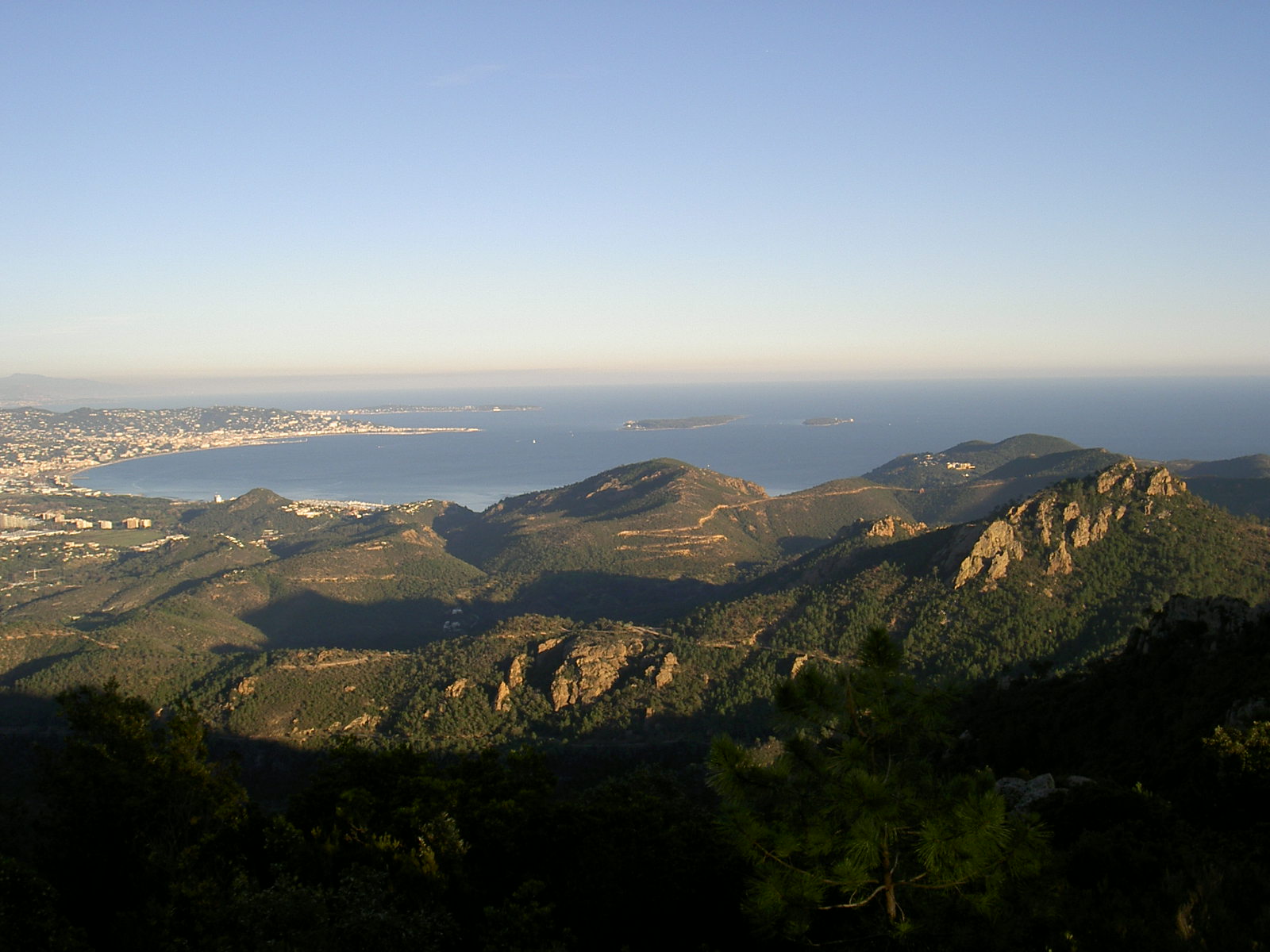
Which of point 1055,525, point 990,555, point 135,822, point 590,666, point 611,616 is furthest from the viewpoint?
point 611,616

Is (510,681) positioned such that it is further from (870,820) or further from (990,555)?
(870,820)

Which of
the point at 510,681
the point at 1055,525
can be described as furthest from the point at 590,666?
the point at 1055,525

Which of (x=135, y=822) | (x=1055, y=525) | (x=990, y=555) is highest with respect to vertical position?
(x=135, y=822)

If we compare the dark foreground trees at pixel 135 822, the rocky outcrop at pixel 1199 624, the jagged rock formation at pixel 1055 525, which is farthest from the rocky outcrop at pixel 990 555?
the dark foreground trees at pixel 135 822

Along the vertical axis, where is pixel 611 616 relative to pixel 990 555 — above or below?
below

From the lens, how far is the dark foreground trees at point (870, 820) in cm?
→ 851

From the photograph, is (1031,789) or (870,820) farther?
(1031,789)

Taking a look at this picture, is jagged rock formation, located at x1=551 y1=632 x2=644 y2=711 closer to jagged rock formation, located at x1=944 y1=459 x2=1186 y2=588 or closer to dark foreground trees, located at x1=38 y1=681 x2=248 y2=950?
jagged rock formation, located at x1=944 y1=459 x2=1186 y2=588

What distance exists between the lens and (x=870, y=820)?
27.3 feet

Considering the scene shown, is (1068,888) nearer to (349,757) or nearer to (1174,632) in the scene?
(349,757)

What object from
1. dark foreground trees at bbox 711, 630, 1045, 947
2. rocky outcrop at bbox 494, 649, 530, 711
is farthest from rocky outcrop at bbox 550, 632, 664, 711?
dark foreground trees at bbox 711, 630, 1045, 947

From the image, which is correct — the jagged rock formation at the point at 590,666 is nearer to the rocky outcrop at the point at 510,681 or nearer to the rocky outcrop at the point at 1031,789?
the rocky outcrop at the point at 510,681

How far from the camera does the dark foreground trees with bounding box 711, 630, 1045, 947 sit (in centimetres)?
851

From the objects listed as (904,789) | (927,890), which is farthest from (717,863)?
(904,789)
